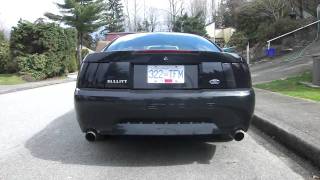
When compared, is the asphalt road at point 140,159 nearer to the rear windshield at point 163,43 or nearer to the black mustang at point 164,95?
the black mustang at point 164,95

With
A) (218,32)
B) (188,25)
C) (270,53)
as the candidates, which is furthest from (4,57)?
(218,32)

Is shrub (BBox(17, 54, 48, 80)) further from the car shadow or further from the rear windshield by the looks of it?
the rear windshield

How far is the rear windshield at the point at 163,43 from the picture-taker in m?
6.47

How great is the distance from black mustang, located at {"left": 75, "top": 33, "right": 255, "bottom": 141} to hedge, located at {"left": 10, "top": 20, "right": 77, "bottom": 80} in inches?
973

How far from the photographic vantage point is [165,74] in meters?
5.49

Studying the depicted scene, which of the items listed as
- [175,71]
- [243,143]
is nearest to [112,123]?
[175,71]

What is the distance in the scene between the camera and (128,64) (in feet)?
18.1

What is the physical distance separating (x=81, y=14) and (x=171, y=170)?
56889 millimetres

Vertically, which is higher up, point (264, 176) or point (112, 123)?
point (112, 123)

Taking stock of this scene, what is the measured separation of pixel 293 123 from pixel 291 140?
1.01m

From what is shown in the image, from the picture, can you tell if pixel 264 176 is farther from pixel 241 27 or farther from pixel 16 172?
pixel 241 27

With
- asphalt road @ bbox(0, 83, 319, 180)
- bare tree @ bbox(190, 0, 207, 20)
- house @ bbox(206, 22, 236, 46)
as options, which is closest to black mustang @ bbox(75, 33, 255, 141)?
asphalt road @ bbox(0, 83, 319, 180)

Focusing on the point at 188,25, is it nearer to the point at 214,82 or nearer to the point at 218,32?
the point at 218,32

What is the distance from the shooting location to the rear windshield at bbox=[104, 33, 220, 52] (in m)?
6.47
